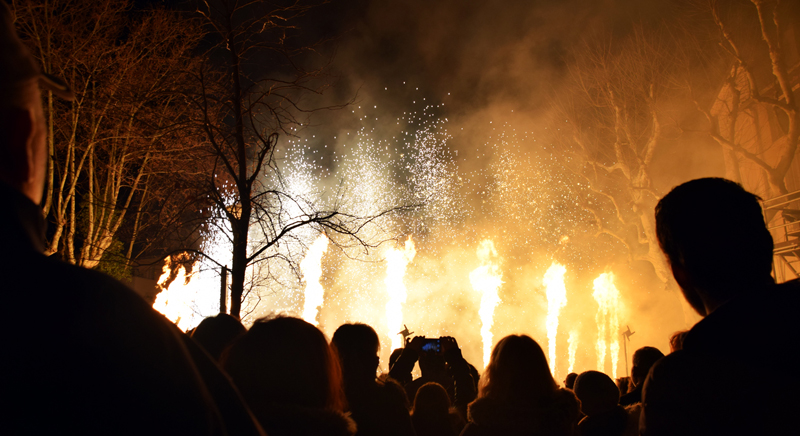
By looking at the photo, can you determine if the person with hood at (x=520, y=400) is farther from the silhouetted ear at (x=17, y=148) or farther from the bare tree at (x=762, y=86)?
the bare tree at (x=762, y=86)

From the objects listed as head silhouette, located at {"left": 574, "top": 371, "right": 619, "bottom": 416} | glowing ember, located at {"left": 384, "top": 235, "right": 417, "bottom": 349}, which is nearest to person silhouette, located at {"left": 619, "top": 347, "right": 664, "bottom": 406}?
head silhouette, located at {"left": 574, "top": 371, "right": 619, "bottom": 416}

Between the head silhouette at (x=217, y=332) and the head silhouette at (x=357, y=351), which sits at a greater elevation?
the head silhouette at (x=217, y=332)

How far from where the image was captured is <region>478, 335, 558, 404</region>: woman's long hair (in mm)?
2935

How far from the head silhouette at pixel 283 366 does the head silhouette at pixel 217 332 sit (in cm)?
197

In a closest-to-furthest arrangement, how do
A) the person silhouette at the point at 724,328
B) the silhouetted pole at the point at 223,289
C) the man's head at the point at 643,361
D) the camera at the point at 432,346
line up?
the person silhouette at the point at 724,328 → the man's head at the point at 643,361 → the camera at the point at 432,346 → the silhouetted pole at the point at 223,289

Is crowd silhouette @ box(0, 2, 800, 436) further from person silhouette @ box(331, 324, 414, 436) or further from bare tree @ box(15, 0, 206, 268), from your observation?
bare tree @ box(15, 0, 206, 268)

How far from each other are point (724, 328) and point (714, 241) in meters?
0.34

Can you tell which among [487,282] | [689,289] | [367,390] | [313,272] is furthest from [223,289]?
[487,282]

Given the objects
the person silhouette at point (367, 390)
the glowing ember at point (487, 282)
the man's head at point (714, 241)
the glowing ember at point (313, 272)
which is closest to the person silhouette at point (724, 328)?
the man's head at point (714, 241)

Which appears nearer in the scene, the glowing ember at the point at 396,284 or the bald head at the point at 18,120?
the bald head at the point at 18,120

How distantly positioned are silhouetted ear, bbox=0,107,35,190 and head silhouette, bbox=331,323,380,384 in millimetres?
2567

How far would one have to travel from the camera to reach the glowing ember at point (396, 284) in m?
36.9

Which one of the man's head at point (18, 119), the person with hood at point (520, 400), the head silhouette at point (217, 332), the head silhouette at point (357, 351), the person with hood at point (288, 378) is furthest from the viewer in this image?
the head silhouette at point (217, 332)

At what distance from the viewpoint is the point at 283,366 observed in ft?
6.19
